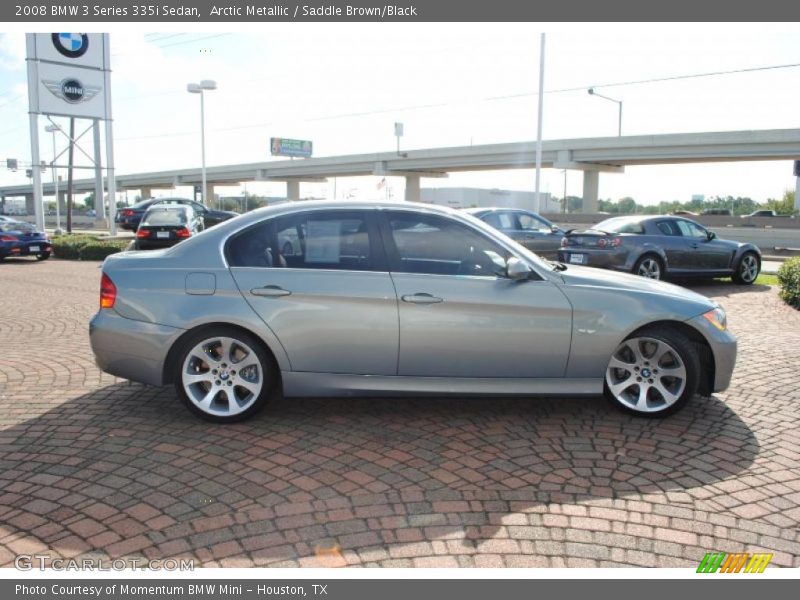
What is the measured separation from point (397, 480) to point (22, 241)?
61.7 ft

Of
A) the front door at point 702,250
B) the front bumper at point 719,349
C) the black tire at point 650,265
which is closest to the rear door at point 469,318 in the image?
the front bumper at point 719,349

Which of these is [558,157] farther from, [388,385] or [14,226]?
[388,385]

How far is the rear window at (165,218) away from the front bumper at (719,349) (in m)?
16.0

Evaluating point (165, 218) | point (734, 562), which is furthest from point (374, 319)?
point (165, 218)

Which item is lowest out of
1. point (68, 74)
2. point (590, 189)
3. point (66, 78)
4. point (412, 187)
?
point (590, 189)

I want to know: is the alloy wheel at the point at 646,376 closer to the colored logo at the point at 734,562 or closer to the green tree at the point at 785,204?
the colored logo at the point at 734,562

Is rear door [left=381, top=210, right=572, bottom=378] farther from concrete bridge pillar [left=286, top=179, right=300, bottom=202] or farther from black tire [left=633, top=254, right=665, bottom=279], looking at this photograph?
concrete bridge pillar [left=286, top=179, right=300, bottom=202]

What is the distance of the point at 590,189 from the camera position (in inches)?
2197

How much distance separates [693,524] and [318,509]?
1967mm

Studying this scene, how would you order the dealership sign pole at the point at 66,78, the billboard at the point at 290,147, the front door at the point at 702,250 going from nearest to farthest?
the front door at the point at 702,250 → the dealership sign pole at the point at 66,78 → the billboard at the point at 290,147

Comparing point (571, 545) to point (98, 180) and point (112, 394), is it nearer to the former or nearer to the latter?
point (112, 394)

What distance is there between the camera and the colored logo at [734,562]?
9.80 feet

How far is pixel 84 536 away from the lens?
3.16 m

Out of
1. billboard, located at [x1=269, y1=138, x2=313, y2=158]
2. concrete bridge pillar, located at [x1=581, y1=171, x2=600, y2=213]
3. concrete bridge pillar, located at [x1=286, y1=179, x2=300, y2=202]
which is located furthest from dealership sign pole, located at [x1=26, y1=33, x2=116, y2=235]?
billboard, located at [x1=269, y1=138, x2=313, y2=158]
